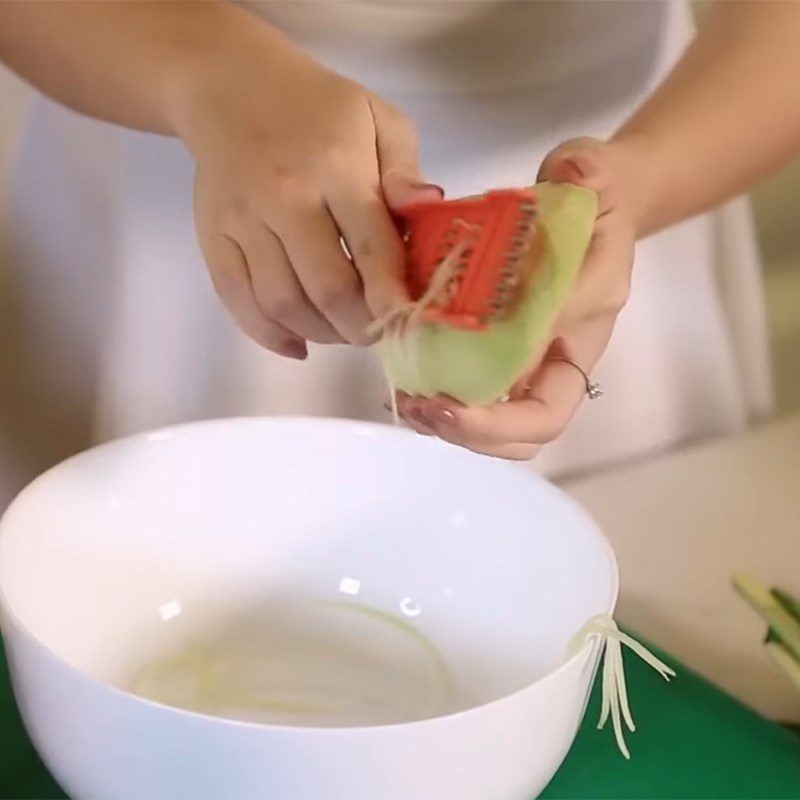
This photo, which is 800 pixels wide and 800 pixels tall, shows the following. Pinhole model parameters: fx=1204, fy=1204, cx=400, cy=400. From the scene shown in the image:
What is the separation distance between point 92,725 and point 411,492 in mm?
226

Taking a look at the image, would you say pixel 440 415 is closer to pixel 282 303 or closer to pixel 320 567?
pixel 282 303

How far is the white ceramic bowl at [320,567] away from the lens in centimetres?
40

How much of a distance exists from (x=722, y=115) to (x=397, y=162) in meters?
0.23

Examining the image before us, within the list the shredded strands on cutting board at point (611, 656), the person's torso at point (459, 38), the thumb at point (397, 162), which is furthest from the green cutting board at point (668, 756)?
the person's torso at point (459, 38)

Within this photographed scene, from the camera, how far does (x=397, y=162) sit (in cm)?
45

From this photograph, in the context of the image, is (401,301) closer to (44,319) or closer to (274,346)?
(274,346)

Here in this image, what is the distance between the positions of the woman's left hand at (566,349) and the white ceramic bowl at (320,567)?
2.4 inches

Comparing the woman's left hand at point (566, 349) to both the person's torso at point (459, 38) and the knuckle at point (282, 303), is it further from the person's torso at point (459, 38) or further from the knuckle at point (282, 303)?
the person's torso at point (459, 38)

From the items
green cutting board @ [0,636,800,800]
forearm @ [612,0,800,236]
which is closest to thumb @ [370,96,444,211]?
forearm @ [612,0,800,236]

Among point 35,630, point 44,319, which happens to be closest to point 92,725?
point 35,630

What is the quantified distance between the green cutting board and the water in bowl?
5cm

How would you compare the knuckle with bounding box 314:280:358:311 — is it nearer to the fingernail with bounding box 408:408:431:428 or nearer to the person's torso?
the fingernail with bounding box 408:408:431:428

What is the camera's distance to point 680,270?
2.56 feet

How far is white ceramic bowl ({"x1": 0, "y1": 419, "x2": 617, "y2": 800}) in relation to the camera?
1.30 feet
